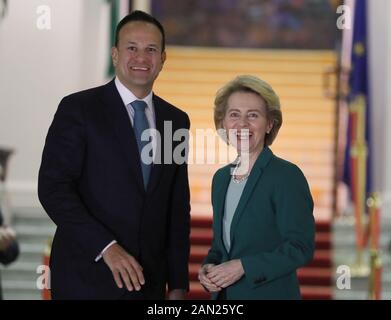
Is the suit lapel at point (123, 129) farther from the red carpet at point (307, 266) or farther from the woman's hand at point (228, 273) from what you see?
the red carpet at point (307, 266)

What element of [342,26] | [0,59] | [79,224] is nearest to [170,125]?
[79,224]

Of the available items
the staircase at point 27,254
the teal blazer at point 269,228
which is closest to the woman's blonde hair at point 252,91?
the teal blazer at point 269,228

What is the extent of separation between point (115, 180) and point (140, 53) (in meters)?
0.37

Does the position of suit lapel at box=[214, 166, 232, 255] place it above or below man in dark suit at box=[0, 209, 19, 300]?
above

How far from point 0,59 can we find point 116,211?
283 cm

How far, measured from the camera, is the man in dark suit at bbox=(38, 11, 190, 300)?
8.63 ft

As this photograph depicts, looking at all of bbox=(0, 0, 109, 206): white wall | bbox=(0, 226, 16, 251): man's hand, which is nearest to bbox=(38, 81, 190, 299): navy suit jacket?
bbox=(0, 226, 16, 251): man's hand

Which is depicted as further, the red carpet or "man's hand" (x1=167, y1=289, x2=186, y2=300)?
the red carpet

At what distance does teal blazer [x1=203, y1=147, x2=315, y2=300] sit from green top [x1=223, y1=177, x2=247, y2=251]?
0.05 ft

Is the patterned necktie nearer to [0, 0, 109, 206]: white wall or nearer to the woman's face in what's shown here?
the woman's face

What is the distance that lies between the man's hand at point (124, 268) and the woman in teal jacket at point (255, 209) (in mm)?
200

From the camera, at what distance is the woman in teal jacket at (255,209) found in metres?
2.62

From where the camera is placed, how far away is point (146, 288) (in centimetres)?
275

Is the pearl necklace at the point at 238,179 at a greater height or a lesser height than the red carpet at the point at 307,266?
greater
